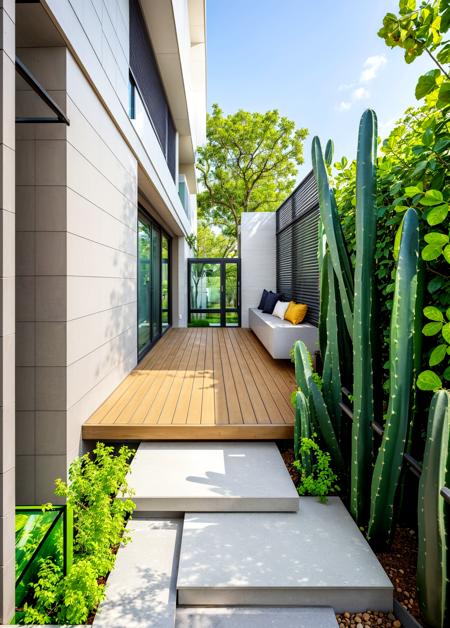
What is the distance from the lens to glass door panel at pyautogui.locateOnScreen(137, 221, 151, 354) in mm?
5089

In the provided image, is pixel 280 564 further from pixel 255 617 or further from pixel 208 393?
pixel 208 393

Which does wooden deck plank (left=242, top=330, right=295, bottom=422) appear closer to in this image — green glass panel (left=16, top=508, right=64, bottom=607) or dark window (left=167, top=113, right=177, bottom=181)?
green glass panel (left=16, top=508, right=64, bottom=607)

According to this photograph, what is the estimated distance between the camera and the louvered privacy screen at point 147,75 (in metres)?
4.25

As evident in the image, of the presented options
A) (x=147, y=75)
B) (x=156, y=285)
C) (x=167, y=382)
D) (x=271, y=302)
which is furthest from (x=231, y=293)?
(x=167, y=382)

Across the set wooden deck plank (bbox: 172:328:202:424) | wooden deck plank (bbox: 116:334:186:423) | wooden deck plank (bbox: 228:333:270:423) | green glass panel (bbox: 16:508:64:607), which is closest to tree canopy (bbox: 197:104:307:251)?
wooden deck plank (bbox: 228:333:270:423)

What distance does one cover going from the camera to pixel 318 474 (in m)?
2.27

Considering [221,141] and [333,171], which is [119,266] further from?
[221,141]

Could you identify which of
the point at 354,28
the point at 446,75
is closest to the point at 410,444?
the point at 446,75

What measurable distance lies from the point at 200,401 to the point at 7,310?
80.0 inches

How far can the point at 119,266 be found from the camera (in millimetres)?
3531

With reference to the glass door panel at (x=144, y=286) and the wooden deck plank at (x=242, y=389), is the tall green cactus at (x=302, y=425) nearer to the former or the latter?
the wooden deck plank at (x=242, y=389)

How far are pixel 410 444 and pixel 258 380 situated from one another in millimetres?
2332

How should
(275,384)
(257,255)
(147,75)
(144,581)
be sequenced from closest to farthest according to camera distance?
(144,581) < (275,384) < (147,75) < (257,255)

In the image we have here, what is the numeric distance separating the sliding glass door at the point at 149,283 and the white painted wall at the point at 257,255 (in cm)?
275
